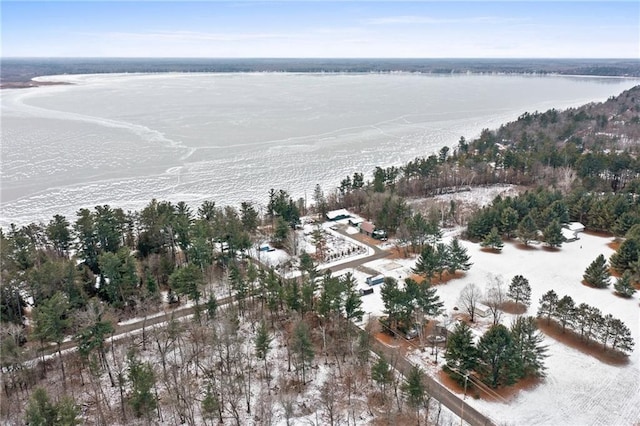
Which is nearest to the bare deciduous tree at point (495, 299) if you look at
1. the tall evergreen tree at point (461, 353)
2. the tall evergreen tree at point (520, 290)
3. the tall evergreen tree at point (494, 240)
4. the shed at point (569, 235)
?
the tall evergreen tree at point (520, 290)

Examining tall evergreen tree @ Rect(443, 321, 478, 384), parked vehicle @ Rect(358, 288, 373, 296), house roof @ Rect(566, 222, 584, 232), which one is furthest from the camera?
house roof @ Rect(566, 222, 584, 232)

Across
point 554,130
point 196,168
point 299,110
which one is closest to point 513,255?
point 196,168

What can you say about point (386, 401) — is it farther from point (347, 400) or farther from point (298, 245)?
point (298, 245)

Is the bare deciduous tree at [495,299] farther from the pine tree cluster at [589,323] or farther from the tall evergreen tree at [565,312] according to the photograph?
the tall evergreen tree at [565,312]

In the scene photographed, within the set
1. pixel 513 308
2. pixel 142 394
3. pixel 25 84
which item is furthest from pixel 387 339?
pixel 25 84

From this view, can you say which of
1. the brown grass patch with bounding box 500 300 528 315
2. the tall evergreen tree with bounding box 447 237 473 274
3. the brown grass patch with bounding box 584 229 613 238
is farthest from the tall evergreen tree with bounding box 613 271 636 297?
→ the brown grass patch with bounding box 584 229 613 238

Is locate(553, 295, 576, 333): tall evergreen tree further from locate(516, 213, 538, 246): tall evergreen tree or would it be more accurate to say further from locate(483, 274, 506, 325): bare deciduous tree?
locate(516, 213, 538, 246): tall evergreen tree
